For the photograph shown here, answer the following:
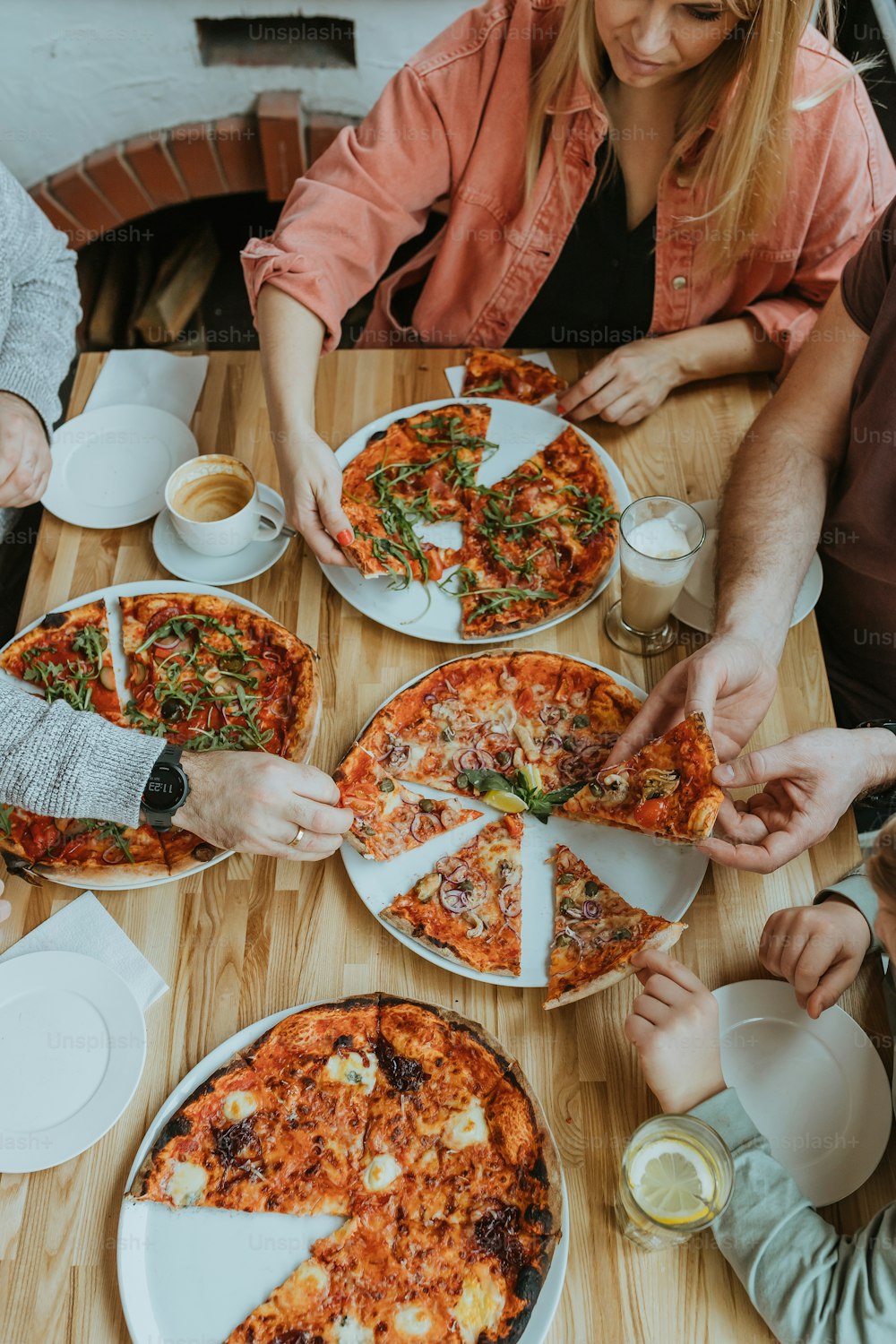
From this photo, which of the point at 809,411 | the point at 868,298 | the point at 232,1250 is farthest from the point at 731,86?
the point at 232,1250

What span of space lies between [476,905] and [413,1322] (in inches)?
27.9

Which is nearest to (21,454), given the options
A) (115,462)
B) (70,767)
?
(115,462)

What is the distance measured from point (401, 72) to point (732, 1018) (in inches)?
94.6

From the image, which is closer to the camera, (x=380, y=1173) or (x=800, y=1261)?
(x=800, y=1261)

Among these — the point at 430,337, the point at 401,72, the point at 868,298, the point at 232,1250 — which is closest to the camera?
the point at 232,1250

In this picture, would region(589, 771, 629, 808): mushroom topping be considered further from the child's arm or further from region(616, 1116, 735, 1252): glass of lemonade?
region(616, 1116, 735, 1252): glass of lemonade

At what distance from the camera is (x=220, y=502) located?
7.68 ft

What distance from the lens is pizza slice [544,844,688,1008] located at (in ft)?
5.83

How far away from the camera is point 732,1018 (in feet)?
5.88

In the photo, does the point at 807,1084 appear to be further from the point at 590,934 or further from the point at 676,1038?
the point at 590,934

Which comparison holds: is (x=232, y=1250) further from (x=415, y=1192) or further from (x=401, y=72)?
(x=401, y=72)

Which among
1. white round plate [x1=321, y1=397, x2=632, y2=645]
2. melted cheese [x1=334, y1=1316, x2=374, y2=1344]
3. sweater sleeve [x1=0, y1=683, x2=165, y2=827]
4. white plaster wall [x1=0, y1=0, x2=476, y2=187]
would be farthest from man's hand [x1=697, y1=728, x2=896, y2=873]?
white plaster wall [x1=0, y1=0, x2=476, y2=187]

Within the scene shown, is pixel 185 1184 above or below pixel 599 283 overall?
below

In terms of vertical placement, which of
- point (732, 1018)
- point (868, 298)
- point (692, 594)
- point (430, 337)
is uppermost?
point (868, 298)
